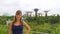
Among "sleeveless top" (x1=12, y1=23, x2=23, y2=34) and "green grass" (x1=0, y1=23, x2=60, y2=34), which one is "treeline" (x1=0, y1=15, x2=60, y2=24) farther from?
"sleeveless top" (x1=12, y1=23, x2=23, y2=34)

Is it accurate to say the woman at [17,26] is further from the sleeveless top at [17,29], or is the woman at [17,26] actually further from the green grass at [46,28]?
the green grass at [46,28]

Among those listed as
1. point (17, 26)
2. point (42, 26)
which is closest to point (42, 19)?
point (42, 26)

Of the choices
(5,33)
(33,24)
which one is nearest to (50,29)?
(33,24)

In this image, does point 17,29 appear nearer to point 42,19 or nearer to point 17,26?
point 17,26

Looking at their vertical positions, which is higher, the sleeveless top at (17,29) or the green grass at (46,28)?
the sleeveless top at (17,29)

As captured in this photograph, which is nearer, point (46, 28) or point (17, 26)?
point (17, 26)

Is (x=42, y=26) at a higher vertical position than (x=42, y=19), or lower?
lower

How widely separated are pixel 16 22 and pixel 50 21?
1200mm

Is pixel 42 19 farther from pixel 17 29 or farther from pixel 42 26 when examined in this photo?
pixel 17 29

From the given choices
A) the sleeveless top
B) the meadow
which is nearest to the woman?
the sleeveless top

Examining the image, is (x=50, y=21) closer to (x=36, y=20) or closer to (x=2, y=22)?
(x=36, y=20)

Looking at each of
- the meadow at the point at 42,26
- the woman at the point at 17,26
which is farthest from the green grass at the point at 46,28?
the woman at the point at 17,26

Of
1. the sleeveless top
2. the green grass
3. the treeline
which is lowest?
the green grass

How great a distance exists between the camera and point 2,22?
338 cm
